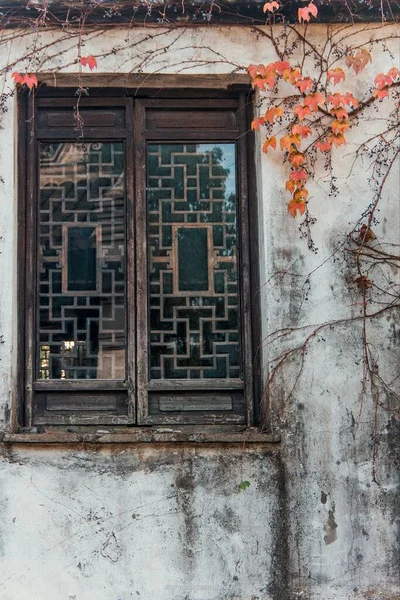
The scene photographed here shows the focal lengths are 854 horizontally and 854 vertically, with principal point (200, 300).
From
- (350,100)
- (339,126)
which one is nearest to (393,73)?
(350,100)

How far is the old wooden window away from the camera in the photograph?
19.1ft

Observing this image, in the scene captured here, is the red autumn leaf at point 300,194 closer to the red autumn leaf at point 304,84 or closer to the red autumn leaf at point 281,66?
the red autumn leaf at point 304,84

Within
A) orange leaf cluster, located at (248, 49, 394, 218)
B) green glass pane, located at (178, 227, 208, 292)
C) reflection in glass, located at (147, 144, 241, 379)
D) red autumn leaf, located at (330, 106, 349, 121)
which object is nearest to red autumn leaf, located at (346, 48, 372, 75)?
orange leaf cluster, located at (248, 49, 394, 218)

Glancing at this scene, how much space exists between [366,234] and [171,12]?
2029mm

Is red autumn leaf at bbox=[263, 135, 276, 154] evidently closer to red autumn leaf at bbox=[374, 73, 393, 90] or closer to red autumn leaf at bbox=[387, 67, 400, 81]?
red autumn leaf at bbox=[374, 73, 393, 90]

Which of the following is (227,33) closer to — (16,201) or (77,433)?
(16,201)

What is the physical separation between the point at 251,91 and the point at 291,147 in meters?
0.60

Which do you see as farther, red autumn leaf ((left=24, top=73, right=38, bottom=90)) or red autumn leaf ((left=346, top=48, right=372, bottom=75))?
red autumn leaf ((left=346, top=48, right=372, bottom=75))

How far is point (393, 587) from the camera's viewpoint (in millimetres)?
5438

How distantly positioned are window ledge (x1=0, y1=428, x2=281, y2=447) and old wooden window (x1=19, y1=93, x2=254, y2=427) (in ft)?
1.00

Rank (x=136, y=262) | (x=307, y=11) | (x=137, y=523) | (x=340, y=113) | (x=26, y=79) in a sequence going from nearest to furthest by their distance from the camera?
(x=137, y=523), (x=307, y=11), (x=26, y=79), (x=340, y=113), (x=136, y=262)

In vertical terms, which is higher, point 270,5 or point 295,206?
point 270,5

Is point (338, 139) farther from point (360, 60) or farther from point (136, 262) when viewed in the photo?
point (136, 262)

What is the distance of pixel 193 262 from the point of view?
599cm
